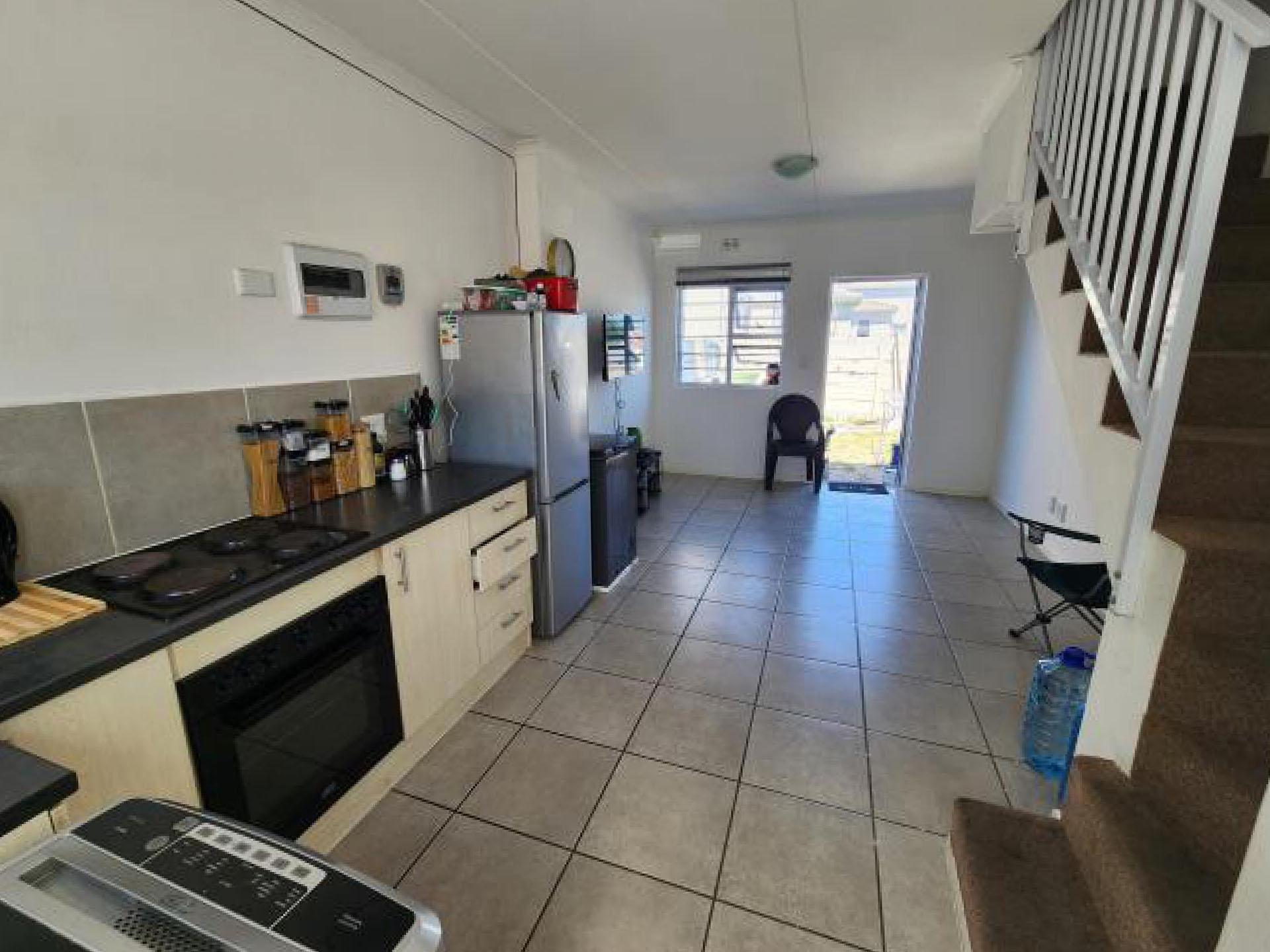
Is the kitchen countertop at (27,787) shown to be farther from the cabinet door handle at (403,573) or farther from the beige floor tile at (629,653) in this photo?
the beige floor tile at (629,653)

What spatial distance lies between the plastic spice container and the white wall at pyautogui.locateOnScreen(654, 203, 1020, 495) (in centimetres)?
408

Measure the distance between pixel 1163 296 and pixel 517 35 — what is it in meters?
2.16

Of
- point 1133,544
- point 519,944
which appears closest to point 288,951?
point 519,944

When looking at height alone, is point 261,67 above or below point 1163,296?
above

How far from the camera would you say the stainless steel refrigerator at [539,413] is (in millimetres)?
2395

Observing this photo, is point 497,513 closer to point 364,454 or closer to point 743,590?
point 364,454

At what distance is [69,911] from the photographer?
0.58 meters

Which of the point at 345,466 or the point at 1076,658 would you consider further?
the point at 345,466

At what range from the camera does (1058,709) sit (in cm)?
186

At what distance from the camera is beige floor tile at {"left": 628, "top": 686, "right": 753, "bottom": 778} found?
77.2 inches

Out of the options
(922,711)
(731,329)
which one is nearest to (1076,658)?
(922,711)

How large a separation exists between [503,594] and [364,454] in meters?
0.79

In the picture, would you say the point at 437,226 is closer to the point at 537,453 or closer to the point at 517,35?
the point at 517,35

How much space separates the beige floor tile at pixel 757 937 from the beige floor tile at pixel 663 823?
0.32 ft
